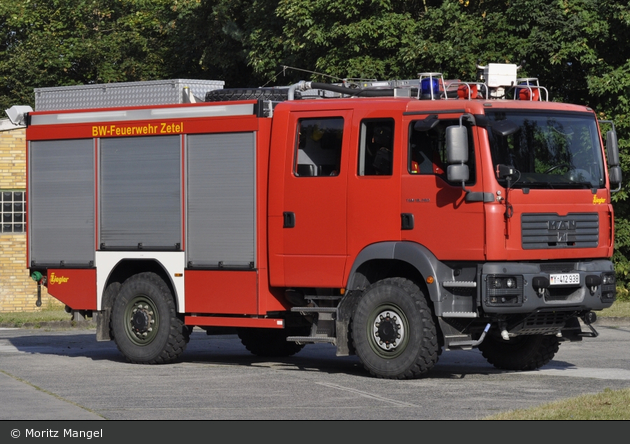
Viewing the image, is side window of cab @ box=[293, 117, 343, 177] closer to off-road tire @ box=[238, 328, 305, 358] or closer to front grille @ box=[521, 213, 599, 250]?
front grille @ box=[521, 213, 599, 250]

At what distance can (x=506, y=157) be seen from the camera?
12.6m

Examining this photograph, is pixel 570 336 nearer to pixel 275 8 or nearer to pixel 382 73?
pixel 382 73

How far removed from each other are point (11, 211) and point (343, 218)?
17407 mm

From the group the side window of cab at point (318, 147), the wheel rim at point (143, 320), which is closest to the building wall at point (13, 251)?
the wheel rim at point (143, 320)

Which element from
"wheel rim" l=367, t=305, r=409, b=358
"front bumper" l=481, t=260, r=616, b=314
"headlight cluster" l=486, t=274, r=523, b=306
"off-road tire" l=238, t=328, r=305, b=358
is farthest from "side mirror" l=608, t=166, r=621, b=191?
"off-road tire" l=238, t=328, r=305, b=358

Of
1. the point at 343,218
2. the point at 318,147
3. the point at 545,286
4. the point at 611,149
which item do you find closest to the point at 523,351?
the point at 545,286

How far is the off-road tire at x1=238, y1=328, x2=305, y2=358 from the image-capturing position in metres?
16.3

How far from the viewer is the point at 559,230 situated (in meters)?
12.8

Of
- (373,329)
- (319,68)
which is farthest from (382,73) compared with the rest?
(373,329)

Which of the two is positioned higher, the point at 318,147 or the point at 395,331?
the point at 318,147

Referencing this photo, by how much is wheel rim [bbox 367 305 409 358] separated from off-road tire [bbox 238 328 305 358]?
3.31m

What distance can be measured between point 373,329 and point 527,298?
1.72 meters

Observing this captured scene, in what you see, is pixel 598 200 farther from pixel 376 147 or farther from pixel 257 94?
pixel 257 94

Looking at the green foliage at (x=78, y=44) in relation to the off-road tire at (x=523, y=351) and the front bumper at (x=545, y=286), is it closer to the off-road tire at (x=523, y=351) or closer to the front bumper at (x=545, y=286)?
the off-road tire at (x=523, y=351)
